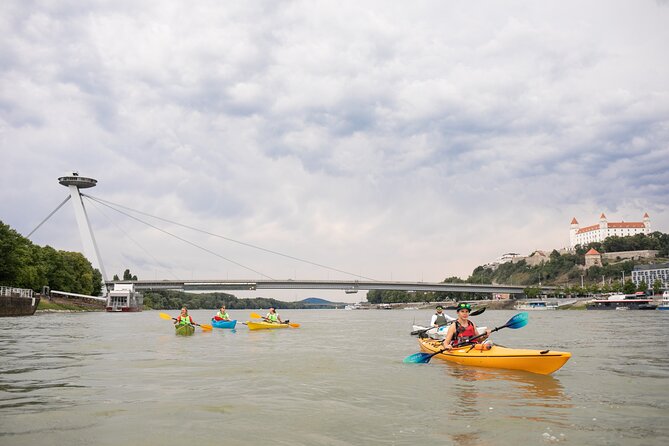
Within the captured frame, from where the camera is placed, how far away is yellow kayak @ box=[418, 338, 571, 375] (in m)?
12.6

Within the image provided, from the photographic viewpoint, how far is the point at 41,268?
229 ft

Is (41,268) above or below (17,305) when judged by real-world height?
above

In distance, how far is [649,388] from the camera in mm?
11398

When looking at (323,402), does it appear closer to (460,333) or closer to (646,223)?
(460,333)

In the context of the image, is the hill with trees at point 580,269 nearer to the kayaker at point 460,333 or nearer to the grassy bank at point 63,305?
the grassy bank at point 63,305

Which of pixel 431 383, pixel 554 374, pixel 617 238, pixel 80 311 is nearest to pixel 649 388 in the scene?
pixel 554 374

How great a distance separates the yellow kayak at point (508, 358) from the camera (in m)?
12.6

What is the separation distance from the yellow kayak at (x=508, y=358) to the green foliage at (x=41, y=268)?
55905mm

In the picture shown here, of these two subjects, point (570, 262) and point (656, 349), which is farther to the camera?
point (570, 262)

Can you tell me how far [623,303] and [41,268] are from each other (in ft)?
357

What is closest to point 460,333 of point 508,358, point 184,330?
point 508,358

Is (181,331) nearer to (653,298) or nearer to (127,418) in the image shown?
(127,418)

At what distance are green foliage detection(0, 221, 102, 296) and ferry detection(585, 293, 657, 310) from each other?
4089 inches

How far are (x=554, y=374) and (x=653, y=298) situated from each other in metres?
112
